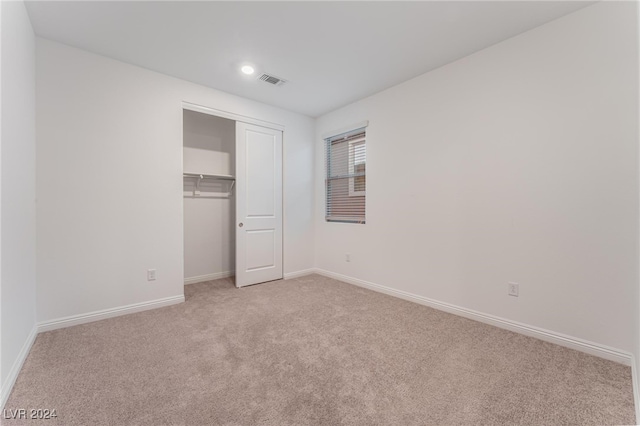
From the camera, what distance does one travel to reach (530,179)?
2.22 metres

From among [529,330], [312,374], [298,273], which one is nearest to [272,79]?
[298,273]

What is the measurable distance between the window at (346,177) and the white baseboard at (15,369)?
334 cm

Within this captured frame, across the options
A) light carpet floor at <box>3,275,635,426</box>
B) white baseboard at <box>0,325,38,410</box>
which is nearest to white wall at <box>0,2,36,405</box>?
white baseboard at <box>0,325,38,410</box>

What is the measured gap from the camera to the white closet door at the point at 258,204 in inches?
141

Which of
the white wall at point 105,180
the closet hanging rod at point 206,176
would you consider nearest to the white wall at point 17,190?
the white wall at point 105,180

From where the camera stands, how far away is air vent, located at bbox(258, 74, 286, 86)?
117 inches

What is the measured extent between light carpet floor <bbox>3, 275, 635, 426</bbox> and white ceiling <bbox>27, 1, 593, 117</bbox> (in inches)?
102

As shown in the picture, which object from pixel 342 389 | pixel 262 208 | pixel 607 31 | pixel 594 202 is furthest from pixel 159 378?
pixel 607 31

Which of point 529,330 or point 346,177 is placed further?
point 346,177

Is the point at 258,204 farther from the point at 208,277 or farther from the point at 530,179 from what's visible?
the point at 530,179

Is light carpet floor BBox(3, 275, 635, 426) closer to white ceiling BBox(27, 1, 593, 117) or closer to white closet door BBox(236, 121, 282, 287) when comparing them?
white closet door BBox(236, 121, 282, 287)

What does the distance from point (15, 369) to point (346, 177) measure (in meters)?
3.61

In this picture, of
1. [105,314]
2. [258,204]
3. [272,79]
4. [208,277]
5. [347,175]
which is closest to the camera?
[105,314]

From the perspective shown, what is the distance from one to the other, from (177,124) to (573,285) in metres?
4.07
